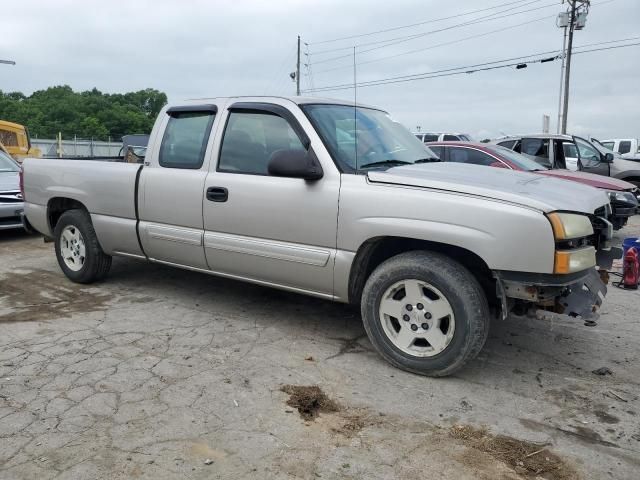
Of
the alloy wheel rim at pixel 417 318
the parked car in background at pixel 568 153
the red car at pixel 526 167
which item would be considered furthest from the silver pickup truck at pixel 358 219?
the parked car in background at pixel 568 153

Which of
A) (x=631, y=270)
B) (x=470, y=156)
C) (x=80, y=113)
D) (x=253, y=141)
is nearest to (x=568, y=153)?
(x=470, y=156)

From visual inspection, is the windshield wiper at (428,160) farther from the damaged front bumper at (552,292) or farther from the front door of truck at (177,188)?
the front door of truck at (177,188)

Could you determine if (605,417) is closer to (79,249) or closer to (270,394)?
(270,394)

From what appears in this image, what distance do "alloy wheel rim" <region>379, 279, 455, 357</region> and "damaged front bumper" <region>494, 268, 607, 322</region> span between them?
0.38 m

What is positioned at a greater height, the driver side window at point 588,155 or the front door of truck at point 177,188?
the driver side window at point 588,155

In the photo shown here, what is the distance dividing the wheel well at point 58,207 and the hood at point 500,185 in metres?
3.43

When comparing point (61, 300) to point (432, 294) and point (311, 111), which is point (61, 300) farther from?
point (432, 294)

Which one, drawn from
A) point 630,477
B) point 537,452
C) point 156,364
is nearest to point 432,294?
point 537,452

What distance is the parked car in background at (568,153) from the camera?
1153cm

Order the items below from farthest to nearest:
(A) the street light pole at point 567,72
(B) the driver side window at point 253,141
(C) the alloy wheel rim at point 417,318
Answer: (A) the street light pole at point 567,72 → (B) the driver side window at point 253,141 → (C) the alloy wheel rim at point 417,318

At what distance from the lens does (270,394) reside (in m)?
3.38

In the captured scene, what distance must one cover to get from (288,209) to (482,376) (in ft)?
5.77

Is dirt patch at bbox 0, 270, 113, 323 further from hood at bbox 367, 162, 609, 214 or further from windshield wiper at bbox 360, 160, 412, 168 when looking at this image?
hood at bbox 367, 162, 609, 214

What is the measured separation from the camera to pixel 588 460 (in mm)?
2760
